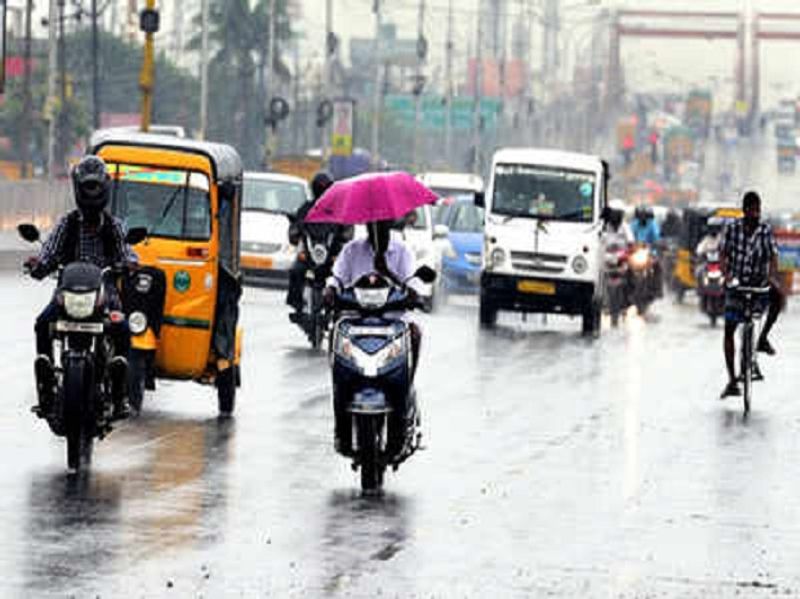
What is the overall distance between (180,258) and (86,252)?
391cm

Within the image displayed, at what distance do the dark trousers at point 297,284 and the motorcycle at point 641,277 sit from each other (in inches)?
606

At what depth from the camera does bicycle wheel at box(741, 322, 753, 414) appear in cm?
2331

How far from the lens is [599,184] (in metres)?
38.2

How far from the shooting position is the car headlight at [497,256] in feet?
124

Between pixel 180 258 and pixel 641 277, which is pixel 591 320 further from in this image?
pixel 180 258

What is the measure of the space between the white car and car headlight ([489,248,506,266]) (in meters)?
6.02

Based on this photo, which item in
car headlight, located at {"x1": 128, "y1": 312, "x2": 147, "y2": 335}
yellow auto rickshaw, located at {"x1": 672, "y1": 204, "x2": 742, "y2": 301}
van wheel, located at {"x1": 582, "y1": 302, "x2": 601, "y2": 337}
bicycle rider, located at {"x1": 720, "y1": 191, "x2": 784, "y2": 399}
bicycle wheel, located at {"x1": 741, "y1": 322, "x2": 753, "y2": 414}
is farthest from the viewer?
yellow auto rickshaw, located at {"x1": 672, "y1": 204, "x2": 742, "y2": 301}

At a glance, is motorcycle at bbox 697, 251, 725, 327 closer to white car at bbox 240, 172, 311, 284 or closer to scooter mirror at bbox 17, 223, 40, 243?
white car at bbox 240, 172, 311, 284

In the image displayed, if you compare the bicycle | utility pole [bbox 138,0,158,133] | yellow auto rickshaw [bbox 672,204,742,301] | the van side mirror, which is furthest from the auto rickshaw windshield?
utility pole [bbox 138,0,158,133]

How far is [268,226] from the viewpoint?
44.1 meters

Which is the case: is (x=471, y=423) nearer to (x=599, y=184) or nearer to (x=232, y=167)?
(x=232, y=167)

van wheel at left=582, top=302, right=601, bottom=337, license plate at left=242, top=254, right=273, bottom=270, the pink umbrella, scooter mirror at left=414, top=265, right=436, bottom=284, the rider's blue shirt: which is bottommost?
van wheel at left=582, top=302, right=601, bottom=337

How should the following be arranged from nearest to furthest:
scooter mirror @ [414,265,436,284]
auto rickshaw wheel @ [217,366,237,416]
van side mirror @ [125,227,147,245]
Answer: scooter mirror @ [414,265,436,284], van side mirror @ [125,227,147,245], auto rickshaw wheel @ [217,366,237,416]

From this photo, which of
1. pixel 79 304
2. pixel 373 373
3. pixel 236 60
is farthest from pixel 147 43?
pixel 236 60
